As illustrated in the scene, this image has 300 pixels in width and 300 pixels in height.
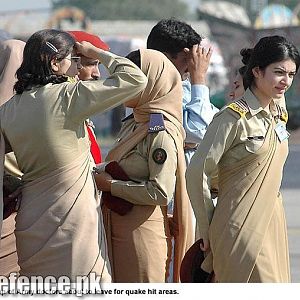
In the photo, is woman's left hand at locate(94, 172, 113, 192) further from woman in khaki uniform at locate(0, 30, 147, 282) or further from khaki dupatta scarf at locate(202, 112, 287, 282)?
khaki dupatta scarf at locate(202, 112, 287, 282)

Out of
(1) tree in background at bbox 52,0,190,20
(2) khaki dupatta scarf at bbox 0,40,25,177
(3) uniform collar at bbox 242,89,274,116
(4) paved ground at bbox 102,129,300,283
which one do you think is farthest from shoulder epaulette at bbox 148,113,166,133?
(1) tree in background at bbox 52,0,190,20

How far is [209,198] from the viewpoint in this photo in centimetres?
551

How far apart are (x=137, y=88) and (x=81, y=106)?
27cm

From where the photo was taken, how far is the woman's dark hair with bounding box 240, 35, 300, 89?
554 centimetres

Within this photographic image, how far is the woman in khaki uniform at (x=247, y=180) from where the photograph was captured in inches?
214

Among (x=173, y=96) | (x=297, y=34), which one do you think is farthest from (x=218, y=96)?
(x=173, y=96)

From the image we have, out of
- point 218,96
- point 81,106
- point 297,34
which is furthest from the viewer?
point 218,96

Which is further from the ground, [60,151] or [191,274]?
[60,151]

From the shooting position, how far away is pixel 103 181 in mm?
5840

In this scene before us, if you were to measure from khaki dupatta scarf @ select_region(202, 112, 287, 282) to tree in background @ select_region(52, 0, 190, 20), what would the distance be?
11075 cm

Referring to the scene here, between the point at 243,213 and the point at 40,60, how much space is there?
1.16m

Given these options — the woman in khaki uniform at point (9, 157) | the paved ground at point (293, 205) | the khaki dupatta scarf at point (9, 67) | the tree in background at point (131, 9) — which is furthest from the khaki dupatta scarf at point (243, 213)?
the tree in background at point (131, 9)

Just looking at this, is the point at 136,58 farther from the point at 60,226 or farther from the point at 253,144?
the point at 60,226

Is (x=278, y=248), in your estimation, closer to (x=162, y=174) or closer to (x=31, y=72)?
(x=162, y=174)
